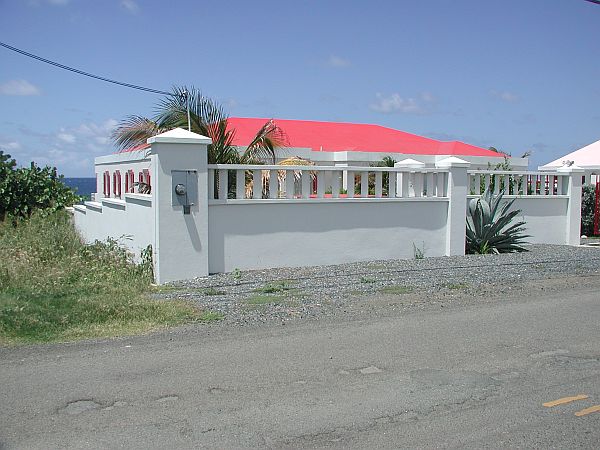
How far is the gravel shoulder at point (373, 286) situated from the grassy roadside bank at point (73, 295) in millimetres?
644

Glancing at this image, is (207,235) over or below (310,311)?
over

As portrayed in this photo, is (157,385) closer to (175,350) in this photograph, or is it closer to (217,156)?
(175,350)

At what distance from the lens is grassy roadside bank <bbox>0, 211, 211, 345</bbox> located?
792 centimetres

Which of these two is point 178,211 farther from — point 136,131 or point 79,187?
point 79,187

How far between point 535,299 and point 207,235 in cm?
530

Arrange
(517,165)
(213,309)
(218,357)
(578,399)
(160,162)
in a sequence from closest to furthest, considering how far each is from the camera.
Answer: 1. (578,399)
2. (218,357)
3. (213,309)
4. (160,162)
5. (517,165)

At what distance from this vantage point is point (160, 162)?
11039mm

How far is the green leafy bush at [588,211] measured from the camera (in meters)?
20.2

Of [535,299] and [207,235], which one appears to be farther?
[207,235]

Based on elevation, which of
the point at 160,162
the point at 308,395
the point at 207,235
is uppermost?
the point at 160,162

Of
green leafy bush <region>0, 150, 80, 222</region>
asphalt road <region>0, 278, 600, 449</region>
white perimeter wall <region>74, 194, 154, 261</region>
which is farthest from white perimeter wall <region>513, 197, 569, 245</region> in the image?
green leafy bush <region>0, 150, 80, 222</region>

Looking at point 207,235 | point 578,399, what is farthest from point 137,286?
point 578,399

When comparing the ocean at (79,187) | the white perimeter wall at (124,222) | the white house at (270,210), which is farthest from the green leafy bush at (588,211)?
the ocean at (79,187)

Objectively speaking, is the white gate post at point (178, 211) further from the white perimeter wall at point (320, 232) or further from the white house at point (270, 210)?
the white perimeter wall at point (320, 232)
